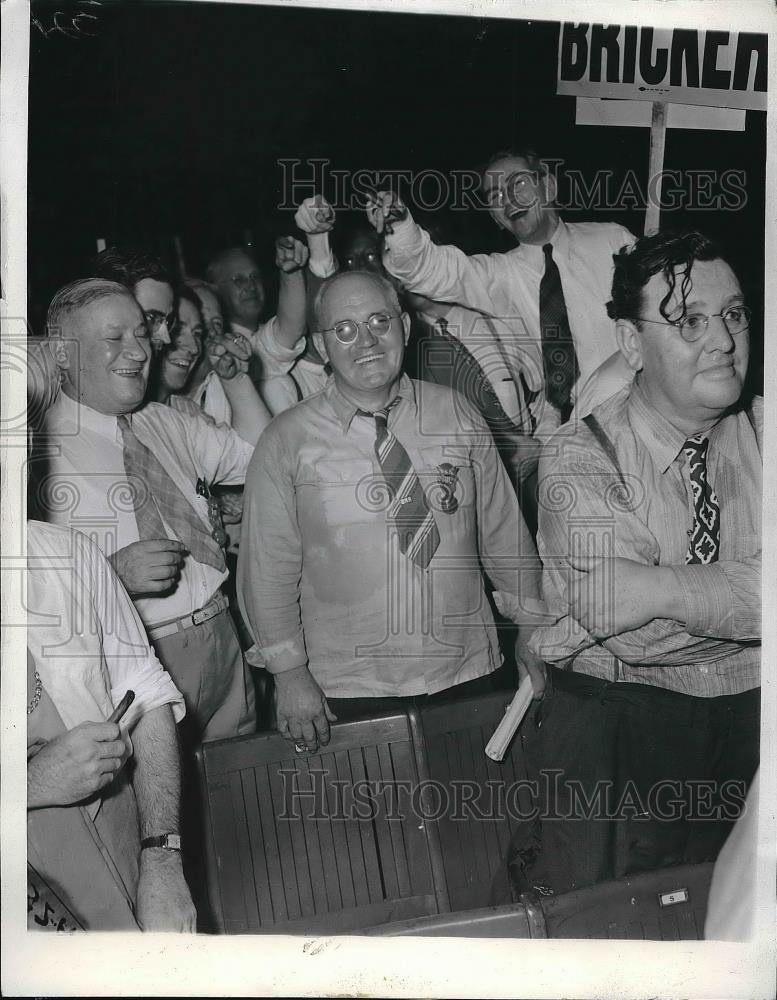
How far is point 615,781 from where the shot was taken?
87.4 inches

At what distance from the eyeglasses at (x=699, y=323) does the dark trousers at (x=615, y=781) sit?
843 mm

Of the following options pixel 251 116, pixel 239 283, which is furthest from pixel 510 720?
pixel 251 116

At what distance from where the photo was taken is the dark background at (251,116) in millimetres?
2150

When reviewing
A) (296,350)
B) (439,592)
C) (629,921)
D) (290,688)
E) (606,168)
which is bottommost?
(629,921)

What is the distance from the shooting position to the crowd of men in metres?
2.14

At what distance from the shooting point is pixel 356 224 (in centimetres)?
217

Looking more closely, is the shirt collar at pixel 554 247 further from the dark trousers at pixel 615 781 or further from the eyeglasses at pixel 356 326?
the dark trousers at pixel 615 781

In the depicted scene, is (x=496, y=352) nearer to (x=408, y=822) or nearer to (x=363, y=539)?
(x=363, y=539)

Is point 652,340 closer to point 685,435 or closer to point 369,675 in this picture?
point 685,435

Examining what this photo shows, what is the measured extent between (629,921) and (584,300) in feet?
4.77

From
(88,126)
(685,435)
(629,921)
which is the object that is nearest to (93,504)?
(88,126)

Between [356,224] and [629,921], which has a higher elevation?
[356,224]

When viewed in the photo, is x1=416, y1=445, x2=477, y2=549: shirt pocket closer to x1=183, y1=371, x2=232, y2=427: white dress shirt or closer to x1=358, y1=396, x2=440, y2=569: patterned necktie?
x1=358, y1=396, x2=440, y2=569: patterned necktie

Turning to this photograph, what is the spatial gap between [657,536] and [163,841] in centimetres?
134
